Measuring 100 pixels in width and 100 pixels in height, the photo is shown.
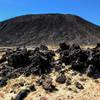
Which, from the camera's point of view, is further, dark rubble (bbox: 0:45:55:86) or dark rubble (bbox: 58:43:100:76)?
dark rubble (bbox: 0:45:55:86)

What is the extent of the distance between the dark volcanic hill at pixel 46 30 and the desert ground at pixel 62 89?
68371 millimetres

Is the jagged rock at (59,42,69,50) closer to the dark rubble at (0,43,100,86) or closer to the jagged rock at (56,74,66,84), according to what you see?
the dark rubble at (0,43,100,86)

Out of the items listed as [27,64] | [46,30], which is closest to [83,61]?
[27,64]

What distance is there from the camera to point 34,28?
129625 millimetres

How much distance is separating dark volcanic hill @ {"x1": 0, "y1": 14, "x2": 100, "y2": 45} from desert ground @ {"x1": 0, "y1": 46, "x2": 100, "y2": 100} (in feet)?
224

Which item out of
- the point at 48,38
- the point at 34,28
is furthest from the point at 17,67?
the point at 34,28

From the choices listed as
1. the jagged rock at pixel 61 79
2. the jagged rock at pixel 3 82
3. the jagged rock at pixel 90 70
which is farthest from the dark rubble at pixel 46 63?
the jagged rock at pixel 61 79

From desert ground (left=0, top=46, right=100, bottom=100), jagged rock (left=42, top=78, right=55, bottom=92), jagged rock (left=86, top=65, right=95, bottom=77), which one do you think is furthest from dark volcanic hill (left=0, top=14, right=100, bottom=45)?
jagged rock (left=42, top=78, right=55, bottom=92)

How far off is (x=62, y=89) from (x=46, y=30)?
89.5m

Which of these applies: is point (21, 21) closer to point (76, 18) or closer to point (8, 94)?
point (76, 18)

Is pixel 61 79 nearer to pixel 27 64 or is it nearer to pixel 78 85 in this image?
pixel 78 85

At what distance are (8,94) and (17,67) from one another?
328 inches

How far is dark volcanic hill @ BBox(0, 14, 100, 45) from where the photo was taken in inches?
4513

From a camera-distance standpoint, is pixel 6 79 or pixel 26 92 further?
pixel 6 79
